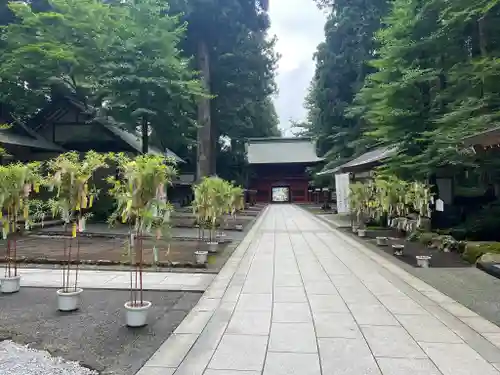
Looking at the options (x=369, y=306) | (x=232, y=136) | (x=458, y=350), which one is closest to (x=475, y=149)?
(x=369, y=306)

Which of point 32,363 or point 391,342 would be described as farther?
point 391,342

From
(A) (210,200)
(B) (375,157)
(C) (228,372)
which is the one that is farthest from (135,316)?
(B) (375,157)

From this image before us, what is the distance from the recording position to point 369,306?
15.2ft

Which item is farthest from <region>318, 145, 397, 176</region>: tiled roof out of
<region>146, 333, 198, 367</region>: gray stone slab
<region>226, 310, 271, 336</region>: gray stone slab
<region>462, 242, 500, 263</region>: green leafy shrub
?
<region>146, 333, 198, 367</region>: gray stone slab

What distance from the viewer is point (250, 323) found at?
4020 mm

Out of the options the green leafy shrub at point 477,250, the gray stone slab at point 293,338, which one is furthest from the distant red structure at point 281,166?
the gray stone slab at point 293,338

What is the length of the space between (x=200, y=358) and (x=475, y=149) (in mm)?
5929

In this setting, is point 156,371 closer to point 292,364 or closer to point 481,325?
point 292,364

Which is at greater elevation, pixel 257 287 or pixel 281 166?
pixel 281 166

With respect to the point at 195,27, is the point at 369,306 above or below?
below

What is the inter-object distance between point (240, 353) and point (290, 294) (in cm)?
201

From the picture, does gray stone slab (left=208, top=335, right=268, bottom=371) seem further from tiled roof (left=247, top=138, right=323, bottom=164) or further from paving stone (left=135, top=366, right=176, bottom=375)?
tiled roof (left=247, top=138, right=323, bottom=164)

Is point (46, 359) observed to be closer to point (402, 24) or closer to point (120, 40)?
point (402, 24)

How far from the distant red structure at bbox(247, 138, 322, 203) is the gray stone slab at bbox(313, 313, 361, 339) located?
102ft
